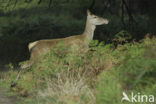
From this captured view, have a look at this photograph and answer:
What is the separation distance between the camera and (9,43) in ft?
65.5

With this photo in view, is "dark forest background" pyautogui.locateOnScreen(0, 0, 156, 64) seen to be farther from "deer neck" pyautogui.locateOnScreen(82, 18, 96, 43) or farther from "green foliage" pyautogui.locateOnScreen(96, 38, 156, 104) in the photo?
"green foliage" pyautogui.locateOnScreen(96, 38, 156, 104)

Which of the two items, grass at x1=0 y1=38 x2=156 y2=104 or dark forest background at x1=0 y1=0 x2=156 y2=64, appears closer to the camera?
grass at x1=0 y1=38 x2=156 y2=104

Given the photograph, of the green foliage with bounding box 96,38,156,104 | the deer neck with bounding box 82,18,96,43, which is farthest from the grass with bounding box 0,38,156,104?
the deer neck with bounding box 82,18,96,43

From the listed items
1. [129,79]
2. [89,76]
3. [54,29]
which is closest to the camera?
[129,79]

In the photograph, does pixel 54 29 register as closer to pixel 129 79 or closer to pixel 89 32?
pixel 89 32

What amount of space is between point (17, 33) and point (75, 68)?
1394cm

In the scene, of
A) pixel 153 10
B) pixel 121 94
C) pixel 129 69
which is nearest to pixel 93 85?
pixel 121 94

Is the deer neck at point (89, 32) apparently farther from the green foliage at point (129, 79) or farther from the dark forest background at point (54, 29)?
the green foliage at point (129, 79)

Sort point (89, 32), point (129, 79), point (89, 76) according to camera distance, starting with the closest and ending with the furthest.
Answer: point (129, 79) < point (89, 76) < point (89, 32)

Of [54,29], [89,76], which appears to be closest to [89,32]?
[89,76]

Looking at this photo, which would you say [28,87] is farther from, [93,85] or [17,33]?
[17,33]

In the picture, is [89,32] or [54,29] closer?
[89,32]

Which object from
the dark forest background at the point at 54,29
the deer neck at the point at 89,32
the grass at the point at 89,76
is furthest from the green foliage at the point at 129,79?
the dark forest background at the point at 54,29

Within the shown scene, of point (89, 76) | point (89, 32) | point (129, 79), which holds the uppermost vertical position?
point (129, 79)
